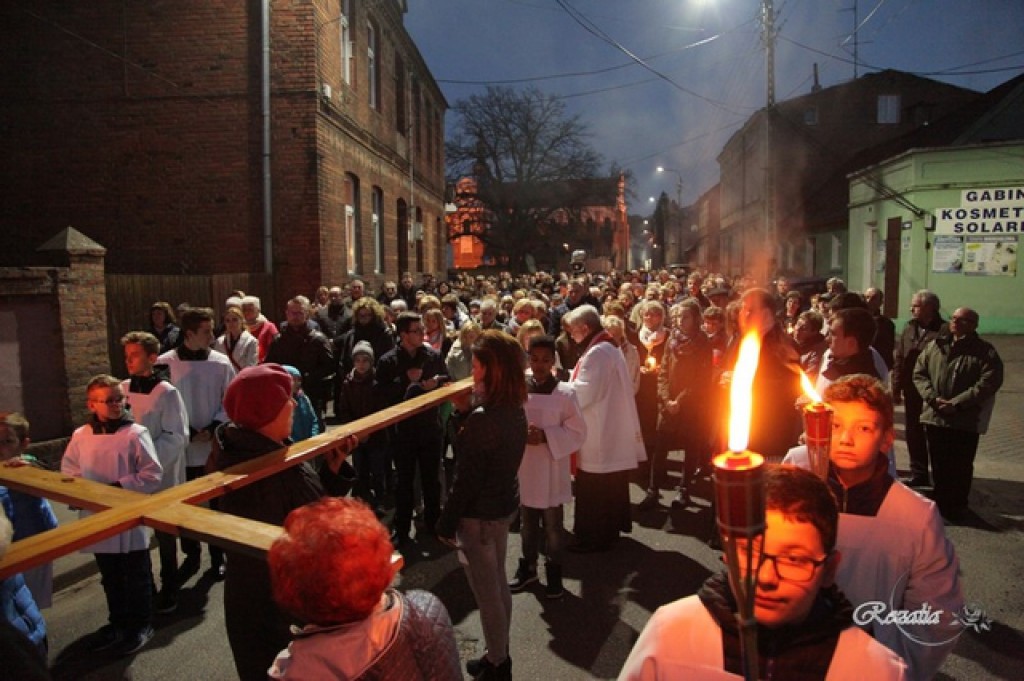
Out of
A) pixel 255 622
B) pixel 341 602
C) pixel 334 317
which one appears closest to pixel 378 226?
pixel 334 317

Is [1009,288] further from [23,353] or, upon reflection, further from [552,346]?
[23,353]

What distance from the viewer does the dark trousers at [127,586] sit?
13.9 ft

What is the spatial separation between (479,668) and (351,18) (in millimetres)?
16376

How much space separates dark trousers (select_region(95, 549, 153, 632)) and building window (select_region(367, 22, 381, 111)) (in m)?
15.6

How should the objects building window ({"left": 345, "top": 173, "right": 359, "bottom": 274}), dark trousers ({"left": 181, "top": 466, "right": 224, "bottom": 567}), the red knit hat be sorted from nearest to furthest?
the red knit hat, dark trousers ({"left": 181, "top": 466, "right": 224, "bottom": 567}), building window ({"left": 345, "top": 173, "right": 359, "bottom": 274})

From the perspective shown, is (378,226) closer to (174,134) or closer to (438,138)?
(174,134)

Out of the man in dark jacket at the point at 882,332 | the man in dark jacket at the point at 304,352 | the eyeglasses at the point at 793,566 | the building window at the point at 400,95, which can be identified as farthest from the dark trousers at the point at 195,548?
the building window at the point at 400,95

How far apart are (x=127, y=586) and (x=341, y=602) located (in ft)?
11.2

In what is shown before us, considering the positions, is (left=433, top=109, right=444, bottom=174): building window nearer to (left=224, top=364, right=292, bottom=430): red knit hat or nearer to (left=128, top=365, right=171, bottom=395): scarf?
(left=128, top=365, right=171, bottom=395): scarf

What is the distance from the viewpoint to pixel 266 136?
13258 millimetres

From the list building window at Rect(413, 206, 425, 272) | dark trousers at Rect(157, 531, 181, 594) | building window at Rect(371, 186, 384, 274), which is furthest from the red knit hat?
building window at Rect(413, 206, 425, 272)

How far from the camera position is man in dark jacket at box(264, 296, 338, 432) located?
779 cm

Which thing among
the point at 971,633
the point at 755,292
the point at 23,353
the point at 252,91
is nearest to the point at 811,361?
the point at 755,292

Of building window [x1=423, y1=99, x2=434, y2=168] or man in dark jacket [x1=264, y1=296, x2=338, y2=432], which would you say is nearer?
man in dark jacket [x1=264, y1=296, x2=338, y2=432]
